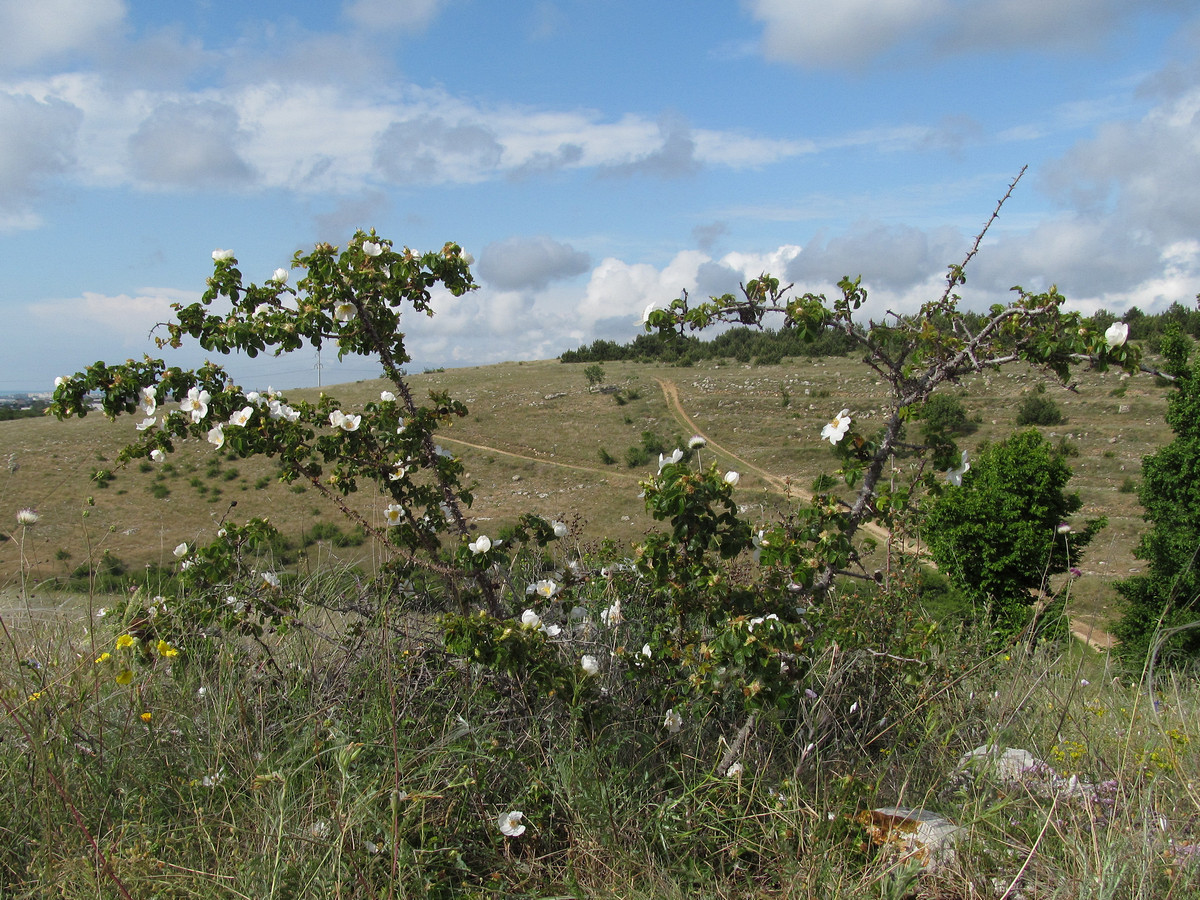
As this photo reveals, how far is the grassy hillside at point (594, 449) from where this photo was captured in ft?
59.1

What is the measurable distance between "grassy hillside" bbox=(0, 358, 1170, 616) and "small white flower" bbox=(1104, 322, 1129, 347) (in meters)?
11.2

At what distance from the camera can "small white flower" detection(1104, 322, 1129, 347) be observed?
2.10 meters

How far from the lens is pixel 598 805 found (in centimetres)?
223

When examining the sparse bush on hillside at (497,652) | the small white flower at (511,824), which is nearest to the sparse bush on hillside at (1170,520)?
the sparse bush on hillside at (497,652)

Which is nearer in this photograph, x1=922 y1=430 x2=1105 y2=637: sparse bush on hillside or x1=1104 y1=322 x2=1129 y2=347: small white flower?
x1=1104 y1=322 x2=1129 y2=347: small white flower

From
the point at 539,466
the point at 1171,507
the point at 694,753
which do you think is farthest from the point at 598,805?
the point at 539,466

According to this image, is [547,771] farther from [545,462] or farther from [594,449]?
[594,449]

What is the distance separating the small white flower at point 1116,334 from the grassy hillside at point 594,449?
11.2 metres

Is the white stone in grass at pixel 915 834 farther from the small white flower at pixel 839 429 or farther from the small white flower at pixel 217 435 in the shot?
the small white flower at pixel 217 435

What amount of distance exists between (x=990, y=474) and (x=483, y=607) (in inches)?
425

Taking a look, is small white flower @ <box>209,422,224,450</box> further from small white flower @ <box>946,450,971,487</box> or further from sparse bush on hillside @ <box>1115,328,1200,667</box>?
sparse bush on hillside @ <box>1115,328,1200,667</box>

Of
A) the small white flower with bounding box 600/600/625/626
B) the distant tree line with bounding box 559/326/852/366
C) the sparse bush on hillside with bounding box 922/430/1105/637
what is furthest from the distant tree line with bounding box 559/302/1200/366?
the small white flower with bounding box 600/600/625/626

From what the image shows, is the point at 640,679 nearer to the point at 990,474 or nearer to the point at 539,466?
the point at 990,474

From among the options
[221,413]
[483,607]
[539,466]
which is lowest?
[539,466]
